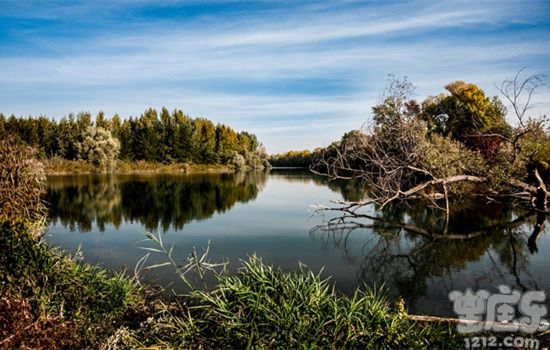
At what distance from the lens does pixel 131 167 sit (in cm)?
5156

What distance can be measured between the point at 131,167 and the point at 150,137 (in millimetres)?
5716

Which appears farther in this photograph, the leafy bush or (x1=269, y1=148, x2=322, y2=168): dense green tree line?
(x1=269, y1=148, x2=322, y2=168): dense green tree line

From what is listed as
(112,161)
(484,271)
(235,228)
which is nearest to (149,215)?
(235,228)

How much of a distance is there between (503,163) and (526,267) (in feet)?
21.4

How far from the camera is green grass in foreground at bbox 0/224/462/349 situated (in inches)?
144

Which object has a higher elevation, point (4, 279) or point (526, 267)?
point (4, 279)

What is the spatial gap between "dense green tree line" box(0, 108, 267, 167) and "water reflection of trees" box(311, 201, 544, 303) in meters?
41.7

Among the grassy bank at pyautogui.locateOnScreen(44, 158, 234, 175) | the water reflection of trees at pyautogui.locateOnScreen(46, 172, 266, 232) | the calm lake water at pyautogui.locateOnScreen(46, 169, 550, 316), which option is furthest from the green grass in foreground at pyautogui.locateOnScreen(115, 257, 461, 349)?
the grassy bank at pyautogui.locateOnScreen(44, 158, 234, 175)

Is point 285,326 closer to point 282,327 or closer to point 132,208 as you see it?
point 282,327

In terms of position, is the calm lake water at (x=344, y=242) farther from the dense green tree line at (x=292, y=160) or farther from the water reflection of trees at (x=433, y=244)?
the dense green tree line at (x=292, y=160)

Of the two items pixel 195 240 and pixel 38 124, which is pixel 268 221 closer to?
pixel 195 240

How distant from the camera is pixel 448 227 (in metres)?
12.3

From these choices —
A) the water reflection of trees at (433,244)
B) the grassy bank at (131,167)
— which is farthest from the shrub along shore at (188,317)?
the grassy bank at (131,167)

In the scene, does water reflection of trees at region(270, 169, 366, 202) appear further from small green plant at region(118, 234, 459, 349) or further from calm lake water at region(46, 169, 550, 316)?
small green plant at region(118, 234, 459, 349)
